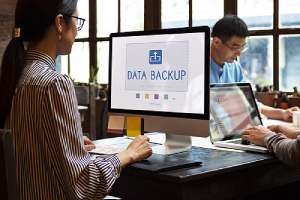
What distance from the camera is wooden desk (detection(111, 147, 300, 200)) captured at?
162cm

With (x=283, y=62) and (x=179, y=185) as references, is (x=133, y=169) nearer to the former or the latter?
(x=179, y=185)

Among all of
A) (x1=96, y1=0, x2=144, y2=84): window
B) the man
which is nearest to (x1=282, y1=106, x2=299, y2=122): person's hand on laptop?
the man

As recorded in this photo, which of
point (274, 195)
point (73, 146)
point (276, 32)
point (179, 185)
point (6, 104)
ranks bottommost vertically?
point (274, 195)

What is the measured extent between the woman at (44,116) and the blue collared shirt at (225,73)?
1.46 m

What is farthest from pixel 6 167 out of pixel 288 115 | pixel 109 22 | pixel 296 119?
pixel 109 22

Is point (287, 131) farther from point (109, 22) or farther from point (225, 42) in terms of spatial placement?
point (109, 22)

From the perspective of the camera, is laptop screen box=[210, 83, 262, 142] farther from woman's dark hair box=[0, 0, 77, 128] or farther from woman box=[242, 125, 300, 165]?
woman's dark hair box=[0, 0, 77, 128]

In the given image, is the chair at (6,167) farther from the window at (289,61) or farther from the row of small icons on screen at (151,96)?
the window at (289,61)

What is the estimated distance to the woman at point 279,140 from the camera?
1799 mm

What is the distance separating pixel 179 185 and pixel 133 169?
22 cm

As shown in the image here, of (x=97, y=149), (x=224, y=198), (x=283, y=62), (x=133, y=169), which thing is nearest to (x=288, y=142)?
(x=224, y=198)

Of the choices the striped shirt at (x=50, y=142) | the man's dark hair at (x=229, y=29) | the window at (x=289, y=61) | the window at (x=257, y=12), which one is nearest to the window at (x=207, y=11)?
the window at (x=257, y=12)

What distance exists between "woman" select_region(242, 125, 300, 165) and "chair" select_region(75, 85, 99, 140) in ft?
13.1

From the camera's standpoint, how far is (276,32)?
468cm
